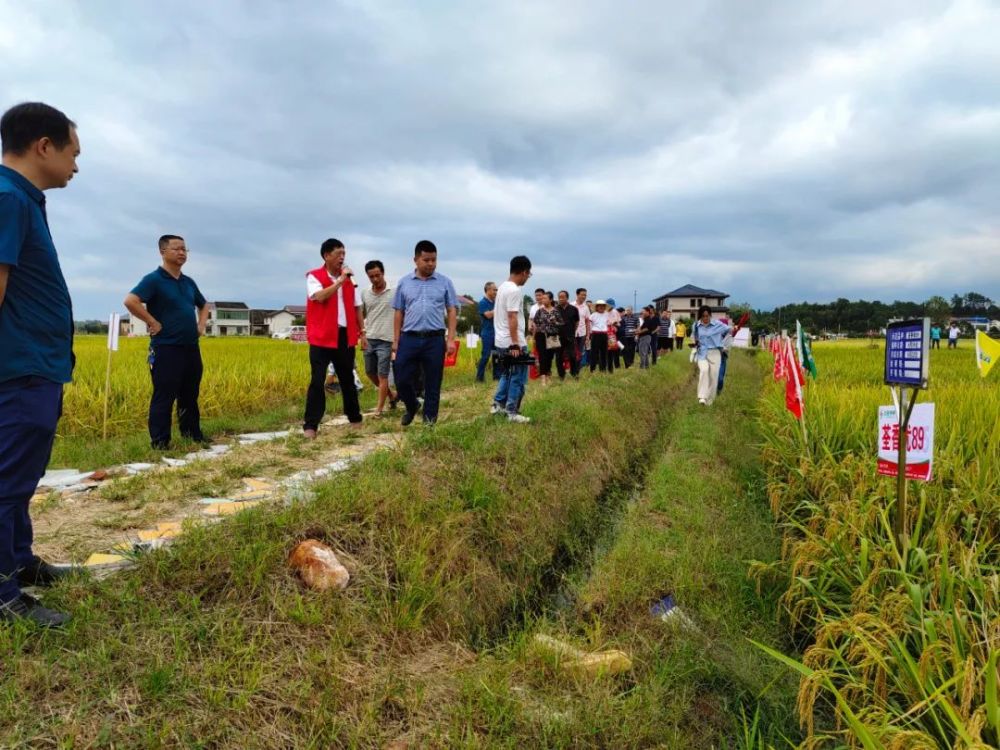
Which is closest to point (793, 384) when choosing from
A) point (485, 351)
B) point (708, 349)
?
point (708, 349)

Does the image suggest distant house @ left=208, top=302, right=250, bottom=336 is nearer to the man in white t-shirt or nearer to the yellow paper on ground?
the man in white t-shirt

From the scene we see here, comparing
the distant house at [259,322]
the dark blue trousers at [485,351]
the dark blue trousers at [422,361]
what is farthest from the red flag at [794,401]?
the distant house at [259,322]

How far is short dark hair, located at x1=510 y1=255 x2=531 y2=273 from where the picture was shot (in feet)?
19.4

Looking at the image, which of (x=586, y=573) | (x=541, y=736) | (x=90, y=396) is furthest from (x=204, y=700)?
A: (x=90, y=396)

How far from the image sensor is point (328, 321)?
5.50 meters

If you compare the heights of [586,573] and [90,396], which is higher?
[90,396]

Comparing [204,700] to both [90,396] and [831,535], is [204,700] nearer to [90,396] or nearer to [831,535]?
[831,535]

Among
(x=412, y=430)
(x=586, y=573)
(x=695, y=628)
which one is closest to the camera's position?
(x=695, y=628)

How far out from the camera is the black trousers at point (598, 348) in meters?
12.6

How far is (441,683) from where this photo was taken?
2533mm

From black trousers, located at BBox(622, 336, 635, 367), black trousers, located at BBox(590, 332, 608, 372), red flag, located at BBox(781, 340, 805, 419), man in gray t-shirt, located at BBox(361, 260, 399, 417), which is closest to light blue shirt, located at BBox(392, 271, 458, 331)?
man in gray t-shirt, located at BBox(361, 260, 399, 417)

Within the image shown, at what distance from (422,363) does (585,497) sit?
2155 millimetres

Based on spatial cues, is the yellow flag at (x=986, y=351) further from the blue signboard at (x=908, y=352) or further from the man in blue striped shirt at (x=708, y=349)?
the man in blue striped shirt at (x=708, y=349)

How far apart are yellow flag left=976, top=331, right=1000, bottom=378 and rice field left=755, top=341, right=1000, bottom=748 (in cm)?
38
